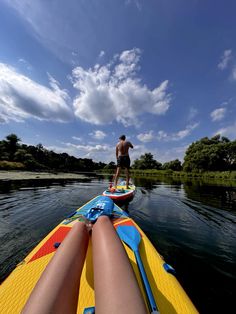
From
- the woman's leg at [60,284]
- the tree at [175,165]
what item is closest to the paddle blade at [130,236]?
the woman's leg at [60,284]

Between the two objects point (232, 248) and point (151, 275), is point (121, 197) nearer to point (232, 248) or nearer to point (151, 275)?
point (232, 248)

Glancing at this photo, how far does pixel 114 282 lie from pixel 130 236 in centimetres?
130

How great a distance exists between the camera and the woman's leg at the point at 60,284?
34.4 inches

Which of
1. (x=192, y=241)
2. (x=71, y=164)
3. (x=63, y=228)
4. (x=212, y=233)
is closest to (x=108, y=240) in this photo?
(x=63, y=228)

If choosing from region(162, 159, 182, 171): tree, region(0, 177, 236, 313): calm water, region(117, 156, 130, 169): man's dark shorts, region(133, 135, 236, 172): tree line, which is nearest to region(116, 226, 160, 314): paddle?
region(0, 177, 236, 313): calm water

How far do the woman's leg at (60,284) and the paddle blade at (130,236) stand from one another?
772mm

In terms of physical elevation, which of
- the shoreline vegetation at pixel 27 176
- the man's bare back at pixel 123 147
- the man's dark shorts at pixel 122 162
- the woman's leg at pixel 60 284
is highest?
the man's bare back at pixel 123 147

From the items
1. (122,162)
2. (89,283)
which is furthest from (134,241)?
(122,162)

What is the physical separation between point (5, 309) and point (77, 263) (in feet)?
1.84

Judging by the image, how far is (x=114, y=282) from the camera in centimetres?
103

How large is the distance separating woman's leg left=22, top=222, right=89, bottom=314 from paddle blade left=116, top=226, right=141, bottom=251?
77 cm

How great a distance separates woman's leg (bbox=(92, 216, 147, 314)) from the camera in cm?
87

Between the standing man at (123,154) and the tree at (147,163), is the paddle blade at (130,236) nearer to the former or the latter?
the standing man at (123,154)

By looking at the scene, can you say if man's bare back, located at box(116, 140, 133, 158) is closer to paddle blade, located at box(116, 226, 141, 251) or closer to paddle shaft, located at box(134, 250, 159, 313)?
paddle blade, located at box(116, 226, 141, 251)
